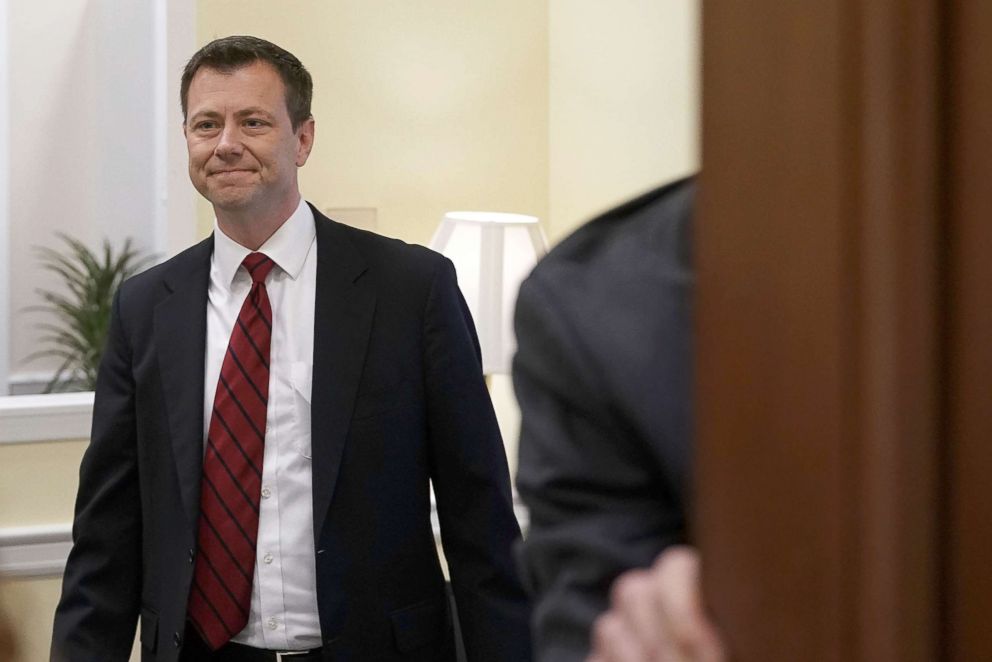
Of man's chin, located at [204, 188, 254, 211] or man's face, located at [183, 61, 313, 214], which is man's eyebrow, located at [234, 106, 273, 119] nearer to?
man's face, located at [183, 61, 313, 214]

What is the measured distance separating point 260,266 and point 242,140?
0.20 m

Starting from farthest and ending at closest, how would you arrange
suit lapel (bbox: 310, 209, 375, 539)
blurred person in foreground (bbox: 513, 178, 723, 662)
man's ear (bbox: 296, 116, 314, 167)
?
1. man's ear (bbox: 296, 116, 314, 167)
2. suit lapel (bbox: 310, 209, 375, 539)
3. blurred person in foreground (bbox: 513, 178, 723, 662)

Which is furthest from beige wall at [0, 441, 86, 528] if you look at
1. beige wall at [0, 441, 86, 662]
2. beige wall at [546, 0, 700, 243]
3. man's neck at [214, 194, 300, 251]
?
beige wall at [546, 0, 700, 243]

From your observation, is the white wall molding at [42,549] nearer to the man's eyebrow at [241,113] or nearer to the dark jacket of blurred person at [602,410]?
the man's eyebrow at [241,113]

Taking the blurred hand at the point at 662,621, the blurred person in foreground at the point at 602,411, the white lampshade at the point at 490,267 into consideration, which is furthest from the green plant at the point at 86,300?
the blurred hand at the point at 662,621

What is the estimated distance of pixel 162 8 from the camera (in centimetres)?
303

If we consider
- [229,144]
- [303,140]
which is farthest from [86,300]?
[229,144]

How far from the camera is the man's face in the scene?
211 centimetres

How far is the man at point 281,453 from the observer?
1.96 metres

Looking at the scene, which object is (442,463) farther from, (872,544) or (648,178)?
(872,544)

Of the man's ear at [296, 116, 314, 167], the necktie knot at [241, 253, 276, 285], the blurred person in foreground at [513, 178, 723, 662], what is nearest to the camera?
the blurred person in foreground at [513, 178, 723, 662]

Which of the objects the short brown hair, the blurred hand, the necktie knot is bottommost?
the blurred hand

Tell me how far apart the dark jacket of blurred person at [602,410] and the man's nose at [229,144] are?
179 centimetres

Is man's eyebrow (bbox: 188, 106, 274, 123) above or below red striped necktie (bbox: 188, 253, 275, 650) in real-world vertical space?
above
